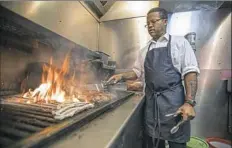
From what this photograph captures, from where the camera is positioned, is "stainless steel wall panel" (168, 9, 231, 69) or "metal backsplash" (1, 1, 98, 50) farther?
"stainless steel wall panel" (168, 9, 231, 69)

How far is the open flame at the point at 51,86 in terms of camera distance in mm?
1221

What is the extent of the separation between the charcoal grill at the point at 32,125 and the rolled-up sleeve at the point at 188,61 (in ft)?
2.93

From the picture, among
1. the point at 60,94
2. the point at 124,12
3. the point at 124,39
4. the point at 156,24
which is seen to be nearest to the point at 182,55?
the point at 156,24

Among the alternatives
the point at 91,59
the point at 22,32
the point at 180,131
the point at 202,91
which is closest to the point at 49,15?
the point at 22,32

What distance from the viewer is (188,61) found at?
142 cm

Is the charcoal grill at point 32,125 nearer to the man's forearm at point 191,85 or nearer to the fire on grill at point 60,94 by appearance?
the fire on grill at point 60,94

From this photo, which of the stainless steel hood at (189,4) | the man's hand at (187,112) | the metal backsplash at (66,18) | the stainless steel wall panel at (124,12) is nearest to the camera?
the stainless steel hood at (189,4)

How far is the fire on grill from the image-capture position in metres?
1.00

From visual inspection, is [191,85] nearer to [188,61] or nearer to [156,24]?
[188,61]

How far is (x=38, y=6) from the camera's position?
54.8 inches

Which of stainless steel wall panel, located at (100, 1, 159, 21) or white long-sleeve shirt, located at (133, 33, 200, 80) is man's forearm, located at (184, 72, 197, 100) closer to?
white long-sleeve shirt, located at (133, 33, 200, 80)

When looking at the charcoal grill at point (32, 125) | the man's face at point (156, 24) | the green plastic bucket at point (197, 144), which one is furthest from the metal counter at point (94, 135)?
the green plastic bucket at point (197, 144)

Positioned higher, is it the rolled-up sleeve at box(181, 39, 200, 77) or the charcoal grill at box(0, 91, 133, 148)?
the rolled-up sleeve at box(181, 39, 200, 77)

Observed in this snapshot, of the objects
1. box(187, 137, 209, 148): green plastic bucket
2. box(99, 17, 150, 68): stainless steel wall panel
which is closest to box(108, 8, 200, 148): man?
box(187, 137, 209, 148): green plastic bucket
